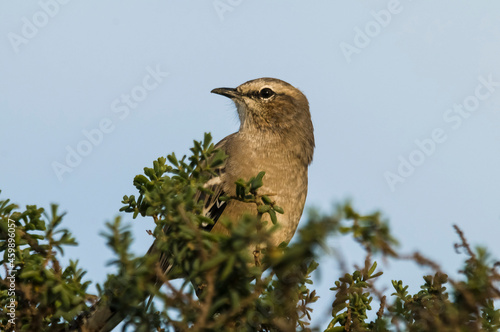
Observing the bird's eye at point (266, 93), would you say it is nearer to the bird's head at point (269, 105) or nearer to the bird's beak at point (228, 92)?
the bird's head at point (269, 105)

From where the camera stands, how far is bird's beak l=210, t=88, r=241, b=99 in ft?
23.6

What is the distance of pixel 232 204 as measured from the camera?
583 centimetres

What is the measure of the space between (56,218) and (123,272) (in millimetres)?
764

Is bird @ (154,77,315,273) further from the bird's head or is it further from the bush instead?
the bush

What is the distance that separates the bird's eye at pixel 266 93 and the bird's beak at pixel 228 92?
0.91ft

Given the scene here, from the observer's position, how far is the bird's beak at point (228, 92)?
719 centimetres

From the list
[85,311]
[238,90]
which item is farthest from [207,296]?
[238,90]

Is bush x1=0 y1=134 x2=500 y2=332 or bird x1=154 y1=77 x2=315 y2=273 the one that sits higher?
bird x1=154 y1=77 x2=315 y2=273

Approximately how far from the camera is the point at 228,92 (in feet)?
23.7

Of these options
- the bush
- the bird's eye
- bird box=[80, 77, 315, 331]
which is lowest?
the bush

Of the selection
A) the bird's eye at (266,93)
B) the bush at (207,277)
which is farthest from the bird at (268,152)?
the bush at (207,277)

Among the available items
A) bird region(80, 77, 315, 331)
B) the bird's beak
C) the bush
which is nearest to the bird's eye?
bird region(80, 77, 315, 331)

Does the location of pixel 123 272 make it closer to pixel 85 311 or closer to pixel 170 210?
pixel 170 210

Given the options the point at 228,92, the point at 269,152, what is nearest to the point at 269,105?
the point at 228,92
